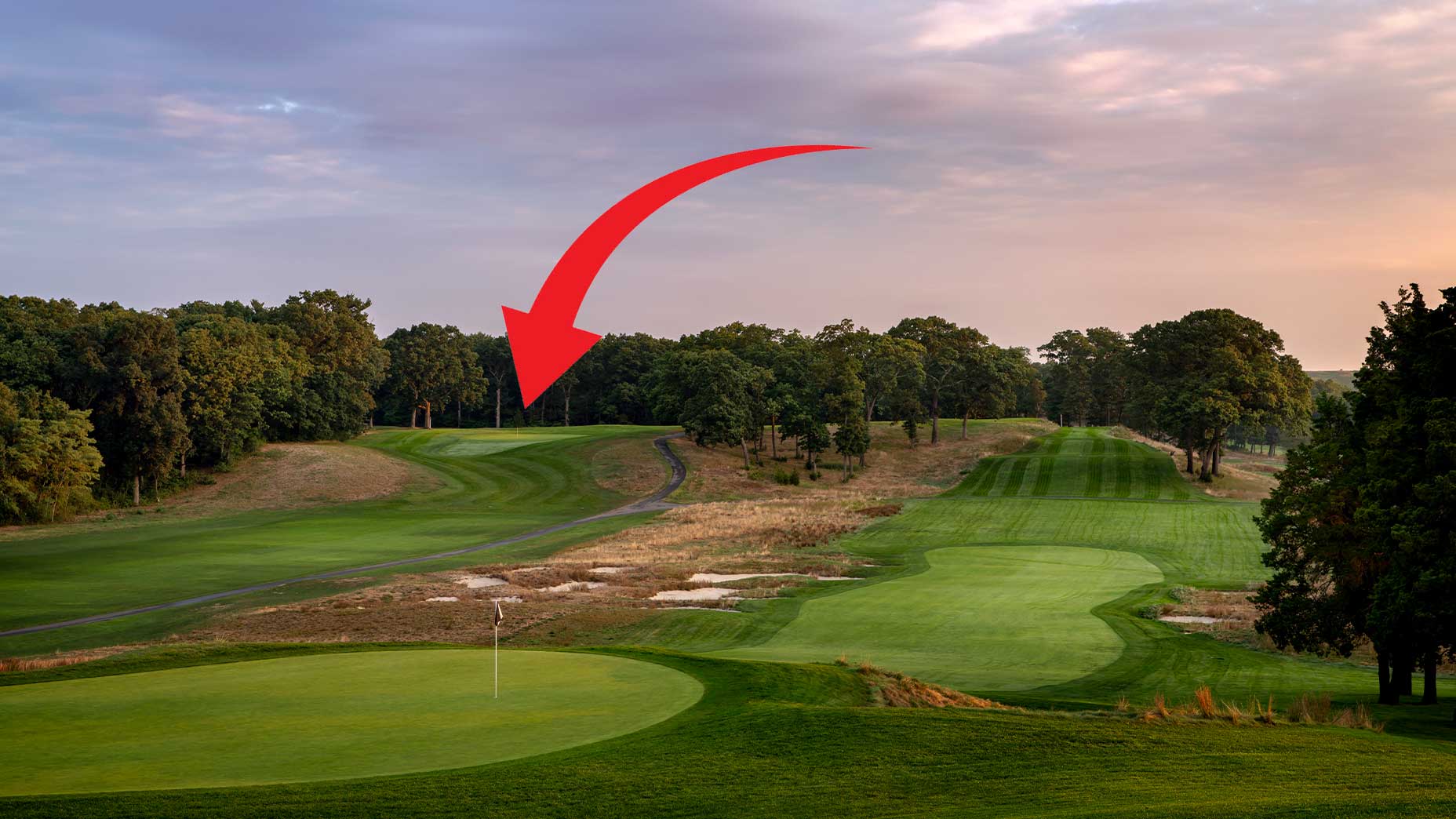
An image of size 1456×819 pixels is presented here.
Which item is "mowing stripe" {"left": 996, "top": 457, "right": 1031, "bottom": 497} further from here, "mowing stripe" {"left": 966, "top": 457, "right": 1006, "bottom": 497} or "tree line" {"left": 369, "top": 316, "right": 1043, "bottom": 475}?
"tree line" {"left": 369, "top": 316, "right": 1043, "bottom": 475}

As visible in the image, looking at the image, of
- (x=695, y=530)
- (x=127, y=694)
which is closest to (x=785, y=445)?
(x=695, y=530)

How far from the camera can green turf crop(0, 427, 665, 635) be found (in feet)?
112

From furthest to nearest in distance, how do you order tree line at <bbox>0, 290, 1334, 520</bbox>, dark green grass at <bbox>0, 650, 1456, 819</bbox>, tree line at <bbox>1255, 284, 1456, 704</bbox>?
tree line at <bbox>0, 290, 1334, 520</bbox>, tree line at <bbox>1255, 284, 1456, 704</bbox>, dark green grass at <bbox>0, 650, 1456, 819</bbox>

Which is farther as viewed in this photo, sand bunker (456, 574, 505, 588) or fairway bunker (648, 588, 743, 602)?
sand bunker (456, 574, 505, 588)

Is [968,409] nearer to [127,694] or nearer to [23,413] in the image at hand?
[23,413]

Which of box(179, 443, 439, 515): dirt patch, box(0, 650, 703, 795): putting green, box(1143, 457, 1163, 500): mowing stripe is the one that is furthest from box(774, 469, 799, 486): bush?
box(0, 650, 703, 795): putting green

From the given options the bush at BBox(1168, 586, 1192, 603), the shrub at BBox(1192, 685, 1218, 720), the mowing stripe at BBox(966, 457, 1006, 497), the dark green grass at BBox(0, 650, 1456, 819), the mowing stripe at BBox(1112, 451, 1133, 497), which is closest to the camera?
the dark green grass at BBox(0, 650, 1456, 819)

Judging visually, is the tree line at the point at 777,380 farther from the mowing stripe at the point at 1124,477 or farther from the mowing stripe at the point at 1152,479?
the mowing stripe at the point at 1152,479

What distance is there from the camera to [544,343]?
46.6 feet

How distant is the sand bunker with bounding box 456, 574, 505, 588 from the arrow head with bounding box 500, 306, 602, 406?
67.2 ft

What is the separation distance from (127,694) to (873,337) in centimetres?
7562

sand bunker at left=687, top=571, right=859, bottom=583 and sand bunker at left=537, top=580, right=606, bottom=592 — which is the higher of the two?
sand bunker at left=687, top=571, right=859, bottom=583

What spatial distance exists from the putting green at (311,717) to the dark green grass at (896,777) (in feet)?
1.86

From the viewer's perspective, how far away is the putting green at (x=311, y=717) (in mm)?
10922
